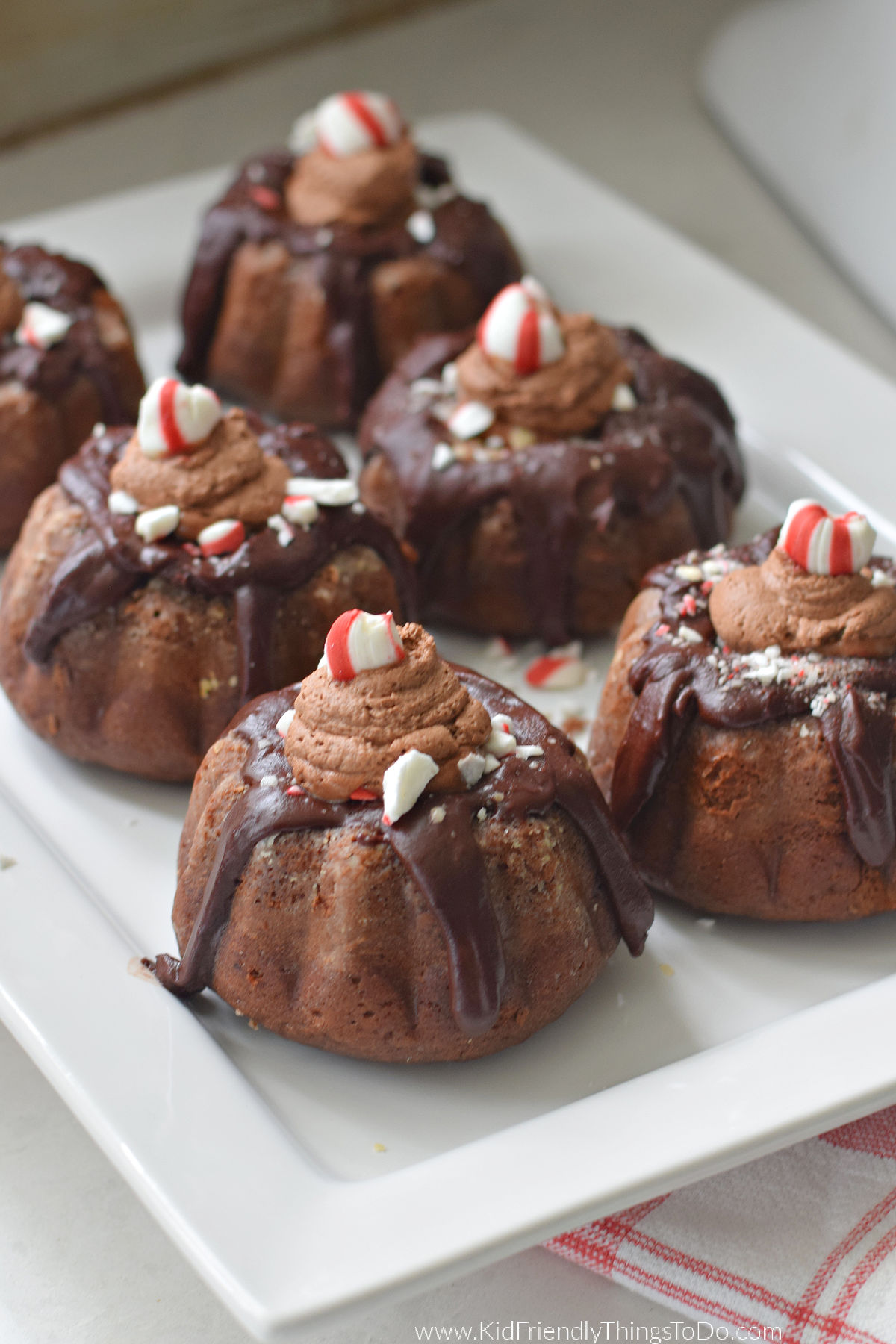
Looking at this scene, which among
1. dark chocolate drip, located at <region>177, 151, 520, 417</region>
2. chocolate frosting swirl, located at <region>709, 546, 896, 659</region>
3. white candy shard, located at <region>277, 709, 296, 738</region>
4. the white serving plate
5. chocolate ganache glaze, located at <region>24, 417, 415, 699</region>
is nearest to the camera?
the white serving plate

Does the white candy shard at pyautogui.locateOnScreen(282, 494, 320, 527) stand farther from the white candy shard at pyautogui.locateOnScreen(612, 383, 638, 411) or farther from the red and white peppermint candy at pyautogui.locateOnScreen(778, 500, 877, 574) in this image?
the red and white peppermint candy at pyautogui.locateOnScreen(778, 500, 877, 574)

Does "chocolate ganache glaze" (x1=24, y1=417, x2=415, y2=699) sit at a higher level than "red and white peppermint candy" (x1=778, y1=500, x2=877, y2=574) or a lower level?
lower

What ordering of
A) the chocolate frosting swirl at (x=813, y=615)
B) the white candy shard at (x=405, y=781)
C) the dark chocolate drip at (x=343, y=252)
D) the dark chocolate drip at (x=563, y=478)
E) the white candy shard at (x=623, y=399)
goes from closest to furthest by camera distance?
the white candy shard at (x=405, y=781) < the chocolate frosting swirl at (x=813, y=615) < the dark chocolate drip at (x=563, y=478) < the white candy shard at (x=623, y=399) < the dark chocolate drip at (x=343, y=252)

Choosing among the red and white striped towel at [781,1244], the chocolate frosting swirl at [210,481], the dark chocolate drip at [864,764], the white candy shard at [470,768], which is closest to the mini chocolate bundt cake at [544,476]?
the chocolate frosting swirl at [210,481]

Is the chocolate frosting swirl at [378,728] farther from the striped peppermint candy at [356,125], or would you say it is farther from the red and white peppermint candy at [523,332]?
the striped peppermint candy at [356,125]

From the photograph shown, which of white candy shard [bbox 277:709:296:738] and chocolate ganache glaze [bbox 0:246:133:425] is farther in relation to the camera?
chocolate ganache glaze [bbox 0:246:133:425]

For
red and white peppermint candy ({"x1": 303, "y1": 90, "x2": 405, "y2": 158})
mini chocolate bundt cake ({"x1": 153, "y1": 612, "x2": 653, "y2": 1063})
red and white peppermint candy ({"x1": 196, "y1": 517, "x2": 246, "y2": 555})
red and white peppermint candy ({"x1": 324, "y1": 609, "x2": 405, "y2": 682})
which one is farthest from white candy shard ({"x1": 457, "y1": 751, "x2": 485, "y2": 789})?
red and white peppermint candy ({"x1": 303, "y1": 90, "x2": 405, "y2": 158})

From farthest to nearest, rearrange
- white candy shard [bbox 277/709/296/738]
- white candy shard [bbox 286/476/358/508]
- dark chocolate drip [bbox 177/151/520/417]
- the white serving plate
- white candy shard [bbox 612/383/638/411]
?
dark chocolate drip [bbox 177/151/520/417] → white candy shard [bbox 612/383/638/411] → white candy shard [bbox 286/476/358/508] → white candy shard [bbox 277/709/296/738] → the white serving plate
